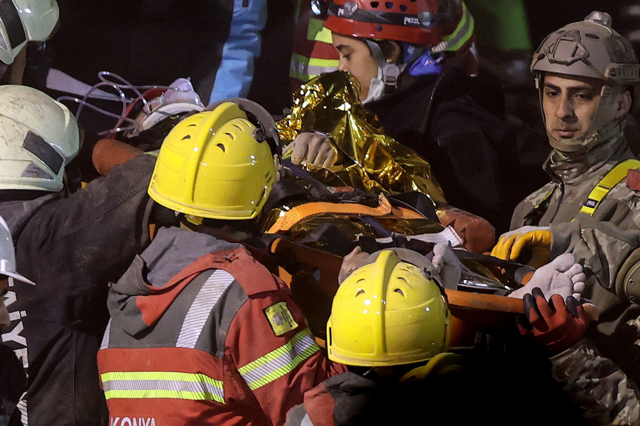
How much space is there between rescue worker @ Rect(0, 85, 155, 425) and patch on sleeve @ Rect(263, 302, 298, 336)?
0.71m

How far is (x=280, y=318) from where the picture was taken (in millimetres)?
2133

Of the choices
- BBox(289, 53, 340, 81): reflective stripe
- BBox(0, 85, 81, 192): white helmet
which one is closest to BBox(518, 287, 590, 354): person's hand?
BBox(0, 85, 81, 192): white helmet

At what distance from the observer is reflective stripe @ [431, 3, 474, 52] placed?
13.9 feet

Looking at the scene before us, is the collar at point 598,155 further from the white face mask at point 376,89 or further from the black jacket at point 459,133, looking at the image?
the white face mask at point 376,89

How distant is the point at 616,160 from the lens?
3104 millimetres

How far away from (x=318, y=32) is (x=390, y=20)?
0.77 m

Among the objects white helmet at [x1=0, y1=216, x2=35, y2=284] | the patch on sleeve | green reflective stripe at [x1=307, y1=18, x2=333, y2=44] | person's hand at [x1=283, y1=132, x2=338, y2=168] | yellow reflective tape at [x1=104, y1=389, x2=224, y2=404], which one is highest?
green reflective stripe at [x1=307, y1=18, x2=333, y2=44]

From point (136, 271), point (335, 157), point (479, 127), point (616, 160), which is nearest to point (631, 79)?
point (616, 160)

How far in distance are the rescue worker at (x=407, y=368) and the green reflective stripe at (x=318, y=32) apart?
100.0 inches

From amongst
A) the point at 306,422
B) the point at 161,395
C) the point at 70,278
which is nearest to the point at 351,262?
the point at 306,422

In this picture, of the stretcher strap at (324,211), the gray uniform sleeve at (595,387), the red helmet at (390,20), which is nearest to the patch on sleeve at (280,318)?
the stretcher strap at (324,211)

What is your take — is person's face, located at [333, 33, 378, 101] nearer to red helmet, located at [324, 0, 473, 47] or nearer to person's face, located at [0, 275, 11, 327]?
red helmet, located at [324, 0, 473, 47]

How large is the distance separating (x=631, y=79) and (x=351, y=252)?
4.62ft

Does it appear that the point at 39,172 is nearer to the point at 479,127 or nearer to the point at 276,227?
the point at 276,227
